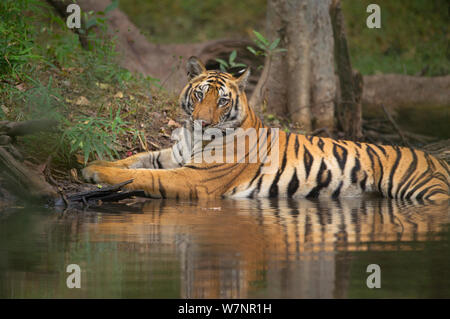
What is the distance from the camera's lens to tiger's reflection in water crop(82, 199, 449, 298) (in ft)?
10.6

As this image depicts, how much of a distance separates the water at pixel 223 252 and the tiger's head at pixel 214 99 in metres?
1.12

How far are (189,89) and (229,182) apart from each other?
105cm

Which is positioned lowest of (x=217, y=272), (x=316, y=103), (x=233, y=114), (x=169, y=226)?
(x=217, y=272)

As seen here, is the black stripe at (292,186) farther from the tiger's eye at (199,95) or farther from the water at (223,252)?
the tiger's eye at (199,95)

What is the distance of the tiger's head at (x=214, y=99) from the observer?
6.64m

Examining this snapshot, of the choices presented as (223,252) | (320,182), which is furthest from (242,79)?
(223,252)

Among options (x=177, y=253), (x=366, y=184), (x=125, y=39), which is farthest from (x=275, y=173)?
(x=125, y=39)

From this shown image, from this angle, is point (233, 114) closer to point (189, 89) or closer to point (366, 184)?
point (189, 89)

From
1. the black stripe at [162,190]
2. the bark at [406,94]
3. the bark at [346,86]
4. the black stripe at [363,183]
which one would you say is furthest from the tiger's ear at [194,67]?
the bark at [406,94]

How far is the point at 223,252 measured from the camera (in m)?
3.92

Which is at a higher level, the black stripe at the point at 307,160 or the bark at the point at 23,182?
the black stripe at the point at 307,160

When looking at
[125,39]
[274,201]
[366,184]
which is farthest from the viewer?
[125,39]

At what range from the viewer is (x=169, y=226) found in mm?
4828

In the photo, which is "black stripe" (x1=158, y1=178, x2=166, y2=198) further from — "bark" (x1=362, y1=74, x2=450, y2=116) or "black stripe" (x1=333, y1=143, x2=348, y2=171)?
"bark" (x1=362, y1=74, x2=450, y2=116)
